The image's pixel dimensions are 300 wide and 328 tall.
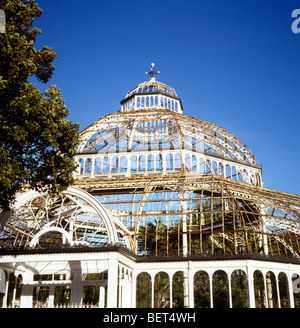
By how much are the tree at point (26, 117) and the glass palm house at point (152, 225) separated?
20.3 ft

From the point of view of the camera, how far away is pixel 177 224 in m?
32.3

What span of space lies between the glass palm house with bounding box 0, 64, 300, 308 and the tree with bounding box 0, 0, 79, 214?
6.20m

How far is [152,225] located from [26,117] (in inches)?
829

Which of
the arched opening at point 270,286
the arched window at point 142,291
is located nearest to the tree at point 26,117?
the arched window at point 142,291

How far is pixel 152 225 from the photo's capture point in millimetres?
36656

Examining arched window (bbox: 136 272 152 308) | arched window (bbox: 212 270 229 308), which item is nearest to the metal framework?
arched window (bbox: 136 272 152 308)

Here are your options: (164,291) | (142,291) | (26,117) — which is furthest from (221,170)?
(26,117)

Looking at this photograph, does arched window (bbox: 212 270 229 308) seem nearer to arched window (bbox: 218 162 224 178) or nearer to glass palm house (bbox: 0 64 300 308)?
glass palm house (bbox: 0 64 300 308)

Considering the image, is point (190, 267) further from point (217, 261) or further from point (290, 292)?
point (290, 292)

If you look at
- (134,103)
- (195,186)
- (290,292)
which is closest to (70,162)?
(195,186)

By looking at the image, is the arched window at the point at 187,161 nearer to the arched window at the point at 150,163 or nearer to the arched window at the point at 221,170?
the arched window at the point at 150,163
